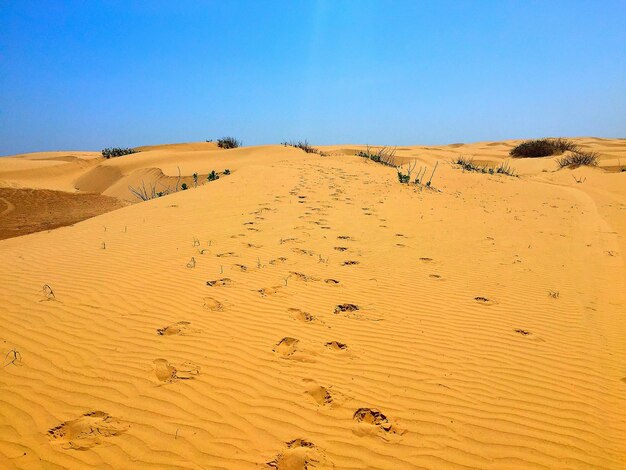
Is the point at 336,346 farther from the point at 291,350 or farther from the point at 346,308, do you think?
the point at 346,308

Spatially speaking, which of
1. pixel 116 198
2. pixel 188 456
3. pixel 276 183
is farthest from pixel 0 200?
pixel 188 456

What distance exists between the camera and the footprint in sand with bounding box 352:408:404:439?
2.34 metres

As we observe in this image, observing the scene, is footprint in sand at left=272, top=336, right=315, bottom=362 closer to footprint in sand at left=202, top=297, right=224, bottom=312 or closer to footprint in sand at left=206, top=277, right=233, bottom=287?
footprint in sand at left=202, top=297, right=224, bottom=312

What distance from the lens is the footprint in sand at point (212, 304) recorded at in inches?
149

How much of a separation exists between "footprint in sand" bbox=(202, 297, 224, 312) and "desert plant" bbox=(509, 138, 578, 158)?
84.7 feet

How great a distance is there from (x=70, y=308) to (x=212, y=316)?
138 centimetres

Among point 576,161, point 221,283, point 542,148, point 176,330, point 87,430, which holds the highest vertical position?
point 542,148

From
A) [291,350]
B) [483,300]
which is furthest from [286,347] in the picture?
[483,300]

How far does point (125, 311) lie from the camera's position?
3658 mm

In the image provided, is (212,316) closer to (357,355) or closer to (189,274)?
(189,274)

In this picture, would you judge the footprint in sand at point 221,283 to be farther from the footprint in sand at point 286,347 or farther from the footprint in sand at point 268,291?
the footprint in sand at point 286,347

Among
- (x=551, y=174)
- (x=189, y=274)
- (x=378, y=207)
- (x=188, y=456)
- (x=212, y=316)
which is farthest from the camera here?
(x=551, y=174)

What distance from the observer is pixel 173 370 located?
280 cm

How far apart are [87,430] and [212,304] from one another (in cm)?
172
